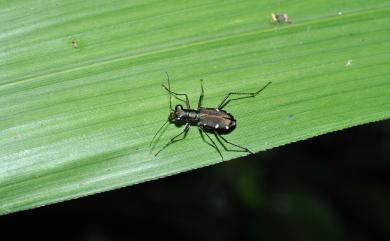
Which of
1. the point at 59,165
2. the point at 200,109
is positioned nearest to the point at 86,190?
the point at 59,165

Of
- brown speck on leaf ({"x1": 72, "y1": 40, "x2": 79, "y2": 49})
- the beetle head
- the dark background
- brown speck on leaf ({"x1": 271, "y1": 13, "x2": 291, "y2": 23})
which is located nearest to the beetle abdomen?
the beetle head

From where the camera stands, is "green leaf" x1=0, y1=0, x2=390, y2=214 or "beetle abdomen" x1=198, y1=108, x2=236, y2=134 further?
"beetle abdomen" x1=198, y1=108, x2=236, y2=134

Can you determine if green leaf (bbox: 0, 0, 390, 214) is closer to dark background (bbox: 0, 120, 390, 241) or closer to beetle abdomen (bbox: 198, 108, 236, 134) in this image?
beetle abdomen (bbox: 198, 108, 236, 134)

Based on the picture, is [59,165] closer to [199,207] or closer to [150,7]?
[150,7]

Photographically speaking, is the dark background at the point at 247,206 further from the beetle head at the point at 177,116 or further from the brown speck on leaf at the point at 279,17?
the brown speck on leaf at the point at 279,17

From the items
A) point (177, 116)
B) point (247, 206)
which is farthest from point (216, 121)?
point (247, 206)

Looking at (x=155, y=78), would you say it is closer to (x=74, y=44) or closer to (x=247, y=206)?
(x=74, y=44)

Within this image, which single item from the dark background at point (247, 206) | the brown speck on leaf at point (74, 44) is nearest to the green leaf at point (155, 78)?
the brown speck on leaf at point (74, 44)
